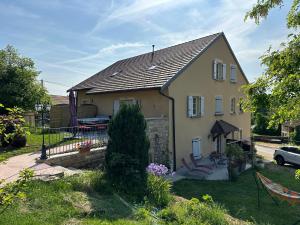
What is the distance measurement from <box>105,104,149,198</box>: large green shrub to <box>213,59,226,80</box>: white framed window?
35.5 ft

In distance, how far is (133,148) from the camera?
8.11 metres

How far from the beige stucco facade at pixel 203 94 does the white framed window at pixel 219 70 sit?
0.27 metres

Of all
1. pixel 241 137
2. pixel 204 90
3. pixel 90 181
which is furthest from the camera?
pixel 241 137

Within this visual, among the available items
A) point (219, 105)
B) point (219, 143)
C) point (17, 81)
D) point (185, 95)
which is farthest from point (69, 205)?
point (219, 105)

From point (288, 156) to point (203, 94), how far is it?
7988 mm

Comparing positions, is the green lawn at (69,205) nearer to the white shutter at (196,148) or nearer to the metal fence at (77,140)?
the metal fence at (77,140)

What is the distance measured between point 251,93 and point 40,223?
4.45m

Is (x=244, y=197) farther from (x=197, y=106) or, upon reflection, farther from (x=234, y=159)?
(x=197, y=106)

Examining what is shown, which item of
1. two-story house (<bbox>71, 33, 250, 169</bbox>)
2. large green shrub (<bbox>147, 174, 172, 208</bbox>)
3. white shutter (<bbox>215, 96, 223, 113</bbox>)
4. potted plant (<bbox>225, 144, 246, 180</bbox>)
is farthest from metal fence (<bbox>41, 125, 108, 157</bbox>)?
white shutter (<bbox>215, 96, 223, 113</bbox>)

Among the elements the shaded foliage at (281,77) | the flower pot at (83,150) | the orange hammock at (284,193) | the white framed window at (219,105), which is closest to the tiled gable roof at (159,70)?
the white framed window at (219,105)

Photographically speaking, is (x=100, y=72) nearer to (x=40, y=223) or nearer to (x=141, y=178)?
(x=141, y=178)

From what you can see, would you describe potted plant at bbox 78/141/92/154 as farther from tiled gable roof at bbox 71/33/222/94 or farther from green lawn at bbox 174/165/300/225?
tiled gable roof at bbox 71/33/222/94

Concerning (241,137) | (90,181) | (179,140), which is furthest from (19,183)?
(241,137)

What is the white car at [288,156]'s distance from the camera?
19200 mm
